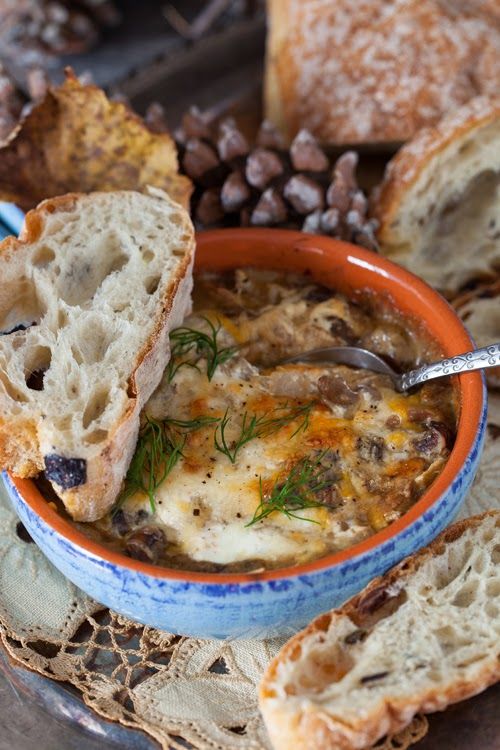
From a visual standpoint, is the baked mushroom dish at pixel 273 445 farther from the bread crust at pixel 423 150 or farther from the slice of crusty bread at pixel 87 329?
the bread crust at pixel 423 150

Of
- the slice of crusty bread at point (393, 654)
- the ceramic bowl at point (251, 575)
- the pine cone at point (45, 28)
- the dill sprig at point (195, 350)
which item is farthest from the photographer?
the pine cone at point (45, 28)

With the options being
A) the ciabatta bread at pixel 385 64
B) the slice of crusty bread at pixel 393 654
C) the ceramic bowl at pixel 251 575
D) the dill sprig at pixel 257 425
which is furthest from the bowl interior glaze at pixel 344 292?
the ciabatta bread at pixel 385 64

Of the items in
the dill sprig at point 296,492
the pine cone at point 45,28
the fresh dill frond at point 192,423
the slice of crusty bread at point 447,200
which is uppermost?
the pine cone at point 45,28

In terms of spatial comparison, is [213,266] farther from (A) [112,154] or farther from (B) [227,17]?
(B) [227,17]

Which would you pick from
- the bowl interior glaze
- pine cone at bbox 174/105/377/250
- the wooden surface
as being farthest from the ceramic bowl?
pine cone at bbox 174/105/377/250

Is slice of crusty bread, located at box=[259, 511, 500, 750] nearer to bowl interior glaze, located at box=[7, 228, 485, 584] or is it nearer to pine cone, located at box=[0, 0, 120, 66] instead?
bowl interior glaze, located at box=[7, 228, 485, 584]

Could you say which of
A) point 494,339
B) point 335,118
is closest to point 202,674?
point 494,339

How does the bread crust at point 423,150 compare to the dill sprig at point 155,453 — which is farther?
the bread crust at point 423,150
